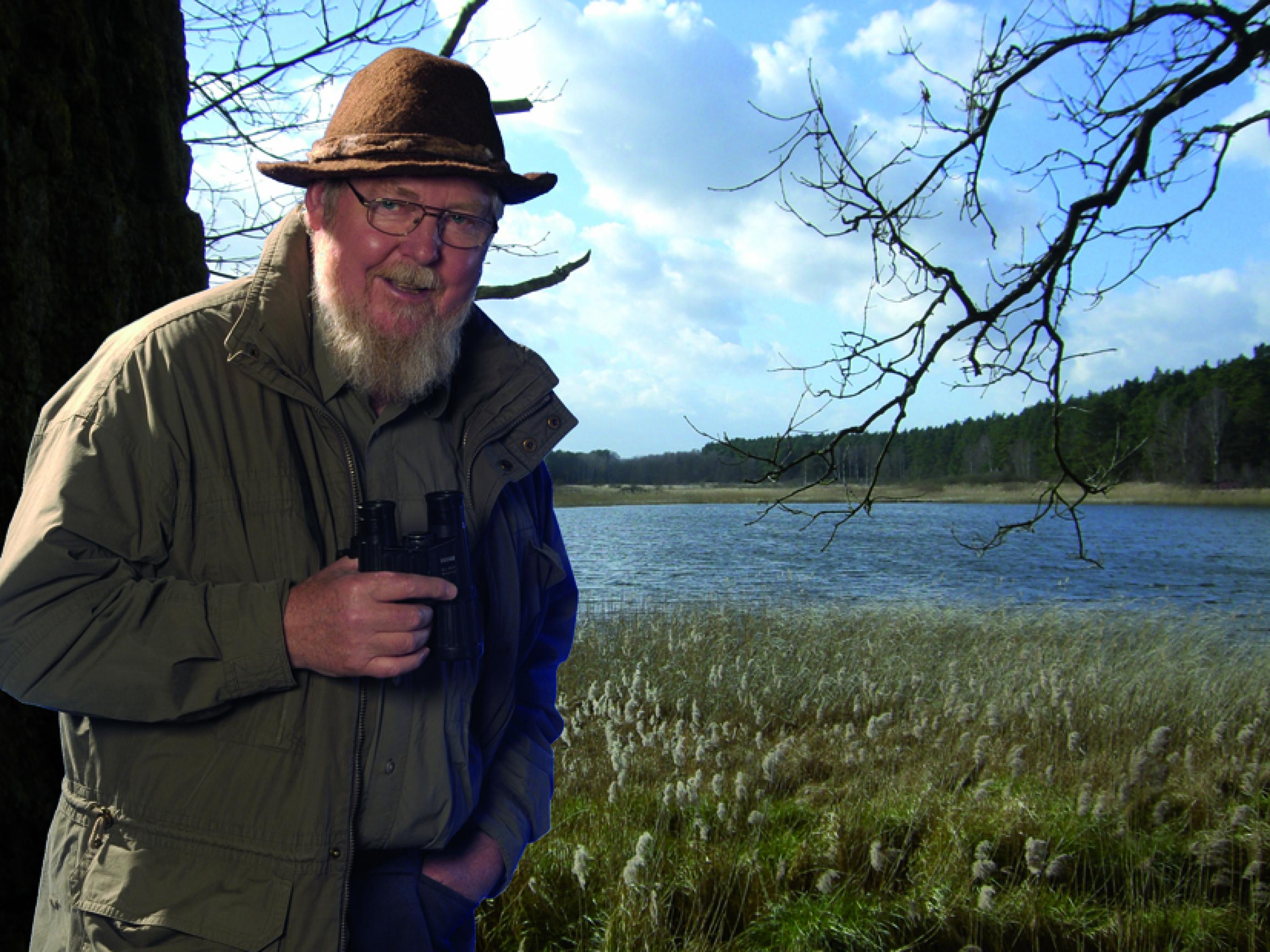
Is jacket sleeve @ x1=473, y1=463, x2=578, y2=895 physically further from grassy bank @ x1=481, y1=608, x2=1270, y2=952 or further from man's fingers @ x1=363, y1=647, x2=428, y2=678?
grassy bank @ x1=481, y1=608, x2=1270, y2=952

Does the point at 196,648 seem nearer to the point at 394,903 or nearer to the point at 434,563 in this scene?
the point at 434,563

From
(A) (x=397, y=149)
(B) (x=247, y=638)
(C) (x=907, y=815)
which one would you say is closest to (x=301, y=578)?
(B) (x=247, y=638)

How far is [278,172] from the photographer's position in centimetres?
196

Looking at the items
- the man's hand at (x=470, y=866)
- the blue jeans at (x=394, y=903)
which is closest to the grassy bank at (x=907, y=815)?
the man's hand at (x=470, y=866)

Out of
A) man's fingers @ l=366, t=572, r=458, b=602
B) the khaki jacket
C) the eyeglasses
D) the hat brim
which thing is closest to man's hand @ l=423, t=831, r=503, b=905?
the khaki jacket

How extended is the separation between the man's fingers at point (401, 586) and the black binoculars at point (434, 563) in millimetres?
29

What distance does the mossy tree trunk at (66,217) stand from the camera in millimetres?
2340

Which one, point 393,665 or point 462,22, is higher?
point 462,22

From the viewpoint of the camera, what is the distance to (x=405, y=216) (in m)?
1.88

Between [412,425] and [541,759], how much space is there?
923 mm

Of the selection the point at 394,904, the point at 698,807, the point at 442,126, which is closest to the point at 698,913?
the point at 698,807

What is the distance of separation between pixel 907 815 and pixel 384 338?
3679mm

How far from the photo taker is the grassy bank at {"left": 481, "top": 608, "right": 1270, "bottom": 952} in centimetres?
341

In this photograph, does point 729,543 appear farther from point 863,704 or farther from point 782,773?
point 782,773
